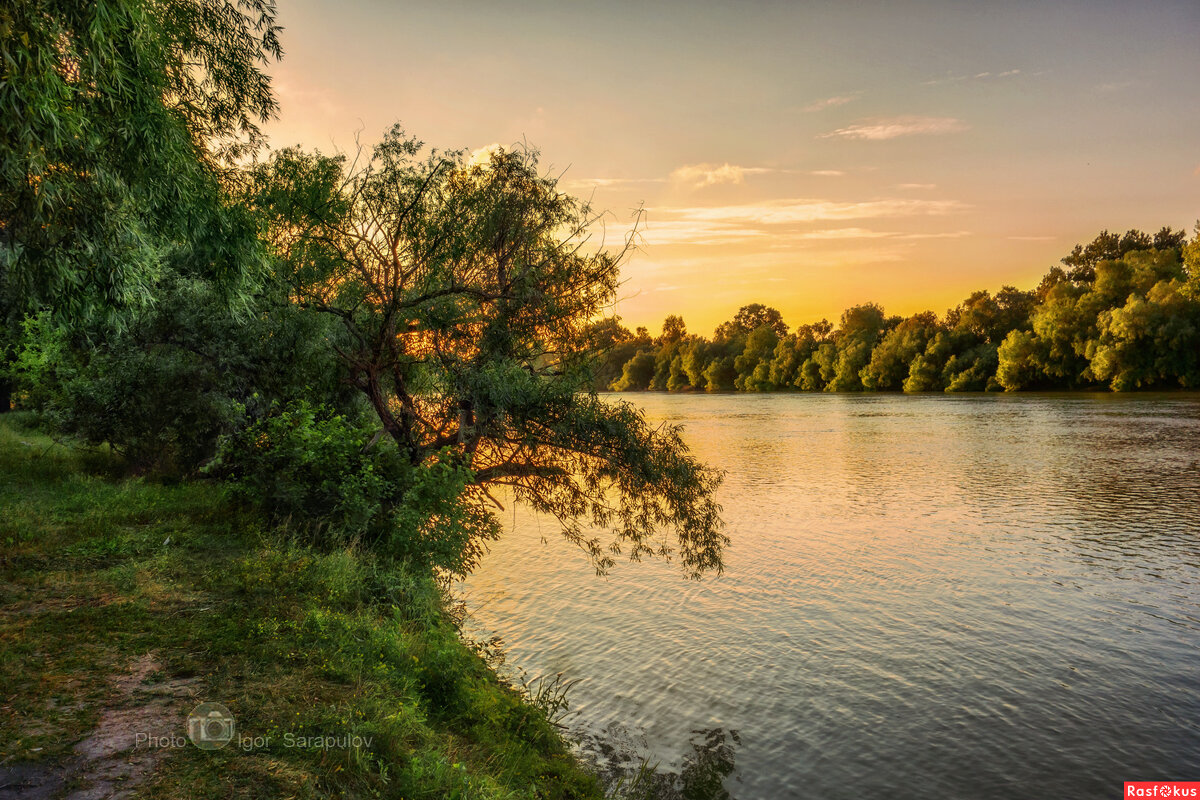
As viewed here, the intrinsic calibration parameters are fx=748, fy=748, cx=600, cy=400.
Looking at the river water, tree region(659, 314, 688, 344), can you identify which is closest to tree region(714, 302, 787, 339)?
tree region(659, 314, 688, 344)

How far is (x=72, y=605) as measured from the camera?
873cm

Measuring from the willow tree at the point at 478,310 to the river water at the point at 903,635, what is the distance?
2751 mm

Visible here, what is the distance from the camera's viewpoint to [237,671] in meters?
7.48

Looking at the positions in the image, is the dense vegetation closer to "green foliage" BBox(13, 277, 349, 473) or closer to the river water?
"green foliage" BBox(13, 277, 349, 473)

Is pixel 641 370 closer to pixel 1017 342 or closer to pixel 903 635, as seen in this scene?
pixel 1017 342

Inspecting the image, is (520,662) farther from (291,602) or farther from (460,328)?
(460,328)

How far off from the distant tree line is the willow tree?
30.6 meters

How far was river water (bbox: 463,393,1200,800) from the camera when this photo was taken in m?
11.1

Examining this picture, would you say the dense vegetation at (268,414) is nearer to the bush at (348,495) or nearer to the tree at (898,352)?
the bush at (348,495)

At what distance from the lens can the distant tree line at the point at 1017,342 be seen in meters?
81.2

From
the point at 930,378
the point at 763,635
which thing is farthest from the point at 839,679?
the point at 930,378

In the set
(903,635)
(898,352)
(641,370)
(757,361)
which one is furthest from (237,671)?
(641,370)

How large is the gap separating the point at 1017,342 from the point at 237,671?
4059 inches

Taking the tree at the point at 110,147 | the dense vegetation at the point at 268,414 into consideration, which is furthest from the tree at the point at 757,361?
the tree at the point at 110,147
